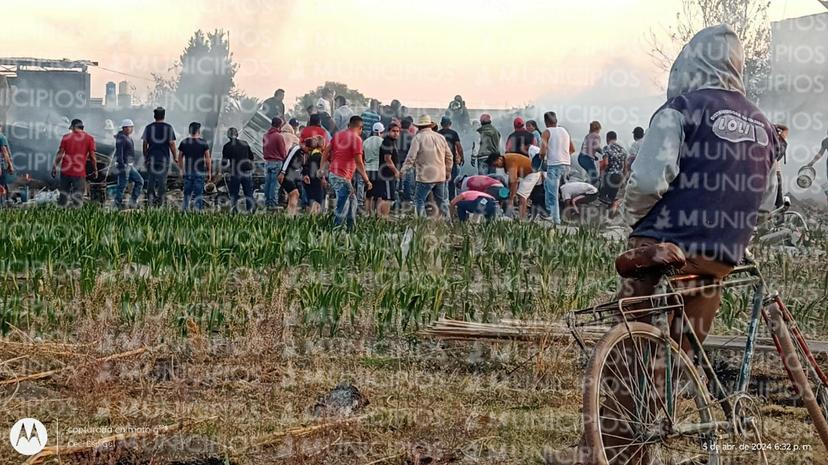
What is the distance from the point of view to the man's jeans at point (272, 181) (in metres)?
18.1

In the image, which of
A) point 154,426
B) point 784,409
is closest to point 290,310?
point 154,426

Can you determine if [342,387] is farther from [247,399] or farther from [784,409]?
[784,409]

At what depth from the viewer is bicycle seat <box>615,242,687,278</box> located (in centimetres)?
416

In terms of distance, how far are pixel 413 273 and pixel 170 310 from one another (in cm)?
235

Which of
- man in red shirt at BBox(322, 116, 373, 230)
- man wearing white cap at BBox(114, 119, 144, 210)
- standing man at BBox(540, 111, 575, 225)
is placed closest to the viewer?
man in red shirt at BBox(322, 116, 373, 230)

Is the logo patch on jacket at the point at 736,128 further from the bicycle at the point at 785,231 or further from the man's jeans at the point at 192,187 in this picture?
the man's jeans at the point at 192,187

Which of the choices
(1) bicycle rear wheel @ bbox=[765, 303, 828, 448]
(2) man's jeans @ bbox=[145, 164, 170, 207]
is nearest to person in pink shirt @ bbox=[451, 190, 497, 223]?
(2) man's jeans @ bbox=[145, 164, 170, 207]

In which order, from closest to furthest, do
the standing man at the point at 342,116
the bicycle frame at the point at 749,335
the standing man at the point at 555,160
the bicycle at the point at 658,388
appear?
the bicycle at the point at 658,388 < the bicycle frame at the point at 749,335 < the standing man at the point at 555,160 < the standing man at the point at 342,116

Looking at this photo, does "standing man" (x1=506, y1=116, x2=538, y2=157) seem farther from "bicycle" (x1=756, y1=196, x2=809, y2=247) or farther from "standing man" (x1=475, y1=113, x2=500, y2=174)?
"bicycle" (x1=756, y1=196, x2=809, y2=247)

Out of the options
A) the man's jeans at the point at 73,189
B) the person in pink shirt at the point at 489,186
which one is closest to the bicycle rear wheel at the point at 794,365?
the person in pink shirt at the point at 489,186

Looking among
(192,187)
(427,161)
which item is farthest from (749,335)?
(192,187)

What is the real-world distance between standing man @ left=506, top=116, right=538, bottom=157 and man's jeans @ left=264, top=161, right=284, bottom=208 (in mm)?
3396

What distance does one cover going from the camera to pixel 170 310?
738cm

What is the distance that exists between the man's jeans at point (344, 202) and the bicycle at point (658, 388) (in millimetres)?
9162
